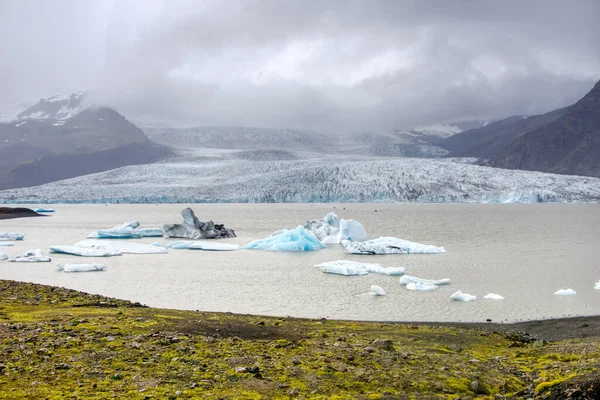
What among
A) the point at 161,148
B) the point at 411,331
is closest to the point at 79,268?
the point at 411,331

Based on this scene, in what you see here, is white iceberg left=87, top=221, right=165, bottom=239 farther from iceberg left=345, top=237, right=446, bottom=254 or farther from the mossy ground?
the mossy ground

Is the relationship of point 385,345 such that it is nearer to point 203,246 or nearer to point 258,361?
point 258,361

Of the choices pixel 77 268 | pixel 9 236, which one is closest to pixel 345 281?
pixel 77 268

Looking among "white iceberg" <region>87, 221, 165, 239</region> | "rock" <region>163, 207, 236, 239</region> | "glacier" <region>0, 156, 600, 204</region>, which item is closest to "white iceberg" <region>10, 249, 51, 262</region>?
"white iceberg" <region>87, 221, 165, 239</region>

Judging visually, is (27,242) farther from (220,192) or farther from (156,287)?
(220,192)

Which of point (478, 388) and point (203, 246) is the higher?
point (203, 246)

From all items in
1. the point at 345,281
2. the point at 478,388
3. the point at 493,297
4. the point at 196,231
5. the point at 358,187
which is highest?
the point at 358,187

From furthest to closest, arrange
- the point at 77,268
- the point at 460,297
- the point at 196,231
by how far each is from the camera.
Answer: the point at 196,231, the point at 77,268, the point at 460,297

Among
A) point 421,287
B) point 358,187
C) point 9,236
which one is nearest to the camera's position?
point 421,287
